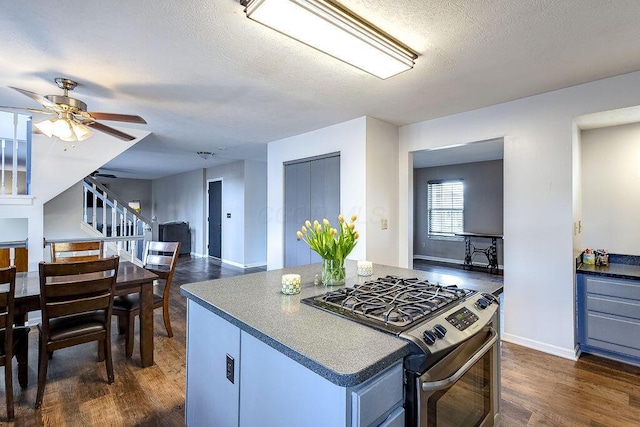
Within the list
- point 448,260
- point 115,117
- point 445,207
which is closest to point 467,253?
point 448,260

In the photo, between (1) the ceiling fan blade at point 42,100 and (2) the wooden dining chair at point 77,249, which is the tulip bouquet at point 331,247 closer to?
(1) the ceiling fan blade at point 42,100

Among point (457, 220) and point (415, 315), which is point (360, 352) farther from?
point (457, 220)

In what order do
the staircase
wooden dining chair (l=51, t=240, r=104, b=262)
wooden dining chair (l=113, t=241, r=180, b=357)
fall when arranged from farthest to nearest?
1. the staircase
2. wooden dining chair (l=51, t=240, r=104, b=262)
3. wooden dining chair (l=113, t=241, r=180, b=357)

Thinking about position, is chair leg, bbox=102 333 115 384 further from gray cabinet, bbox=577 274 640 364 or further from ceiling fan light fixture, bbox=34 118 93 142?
gray cabinet, bbox=577 274 640 364

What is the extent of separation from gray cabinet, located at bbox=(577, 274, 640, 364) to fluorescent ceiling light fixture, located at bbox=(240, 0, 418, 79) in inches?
96.2

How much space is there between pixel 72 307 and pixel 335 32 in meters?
2.37

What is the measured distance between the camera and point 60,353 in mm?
2678

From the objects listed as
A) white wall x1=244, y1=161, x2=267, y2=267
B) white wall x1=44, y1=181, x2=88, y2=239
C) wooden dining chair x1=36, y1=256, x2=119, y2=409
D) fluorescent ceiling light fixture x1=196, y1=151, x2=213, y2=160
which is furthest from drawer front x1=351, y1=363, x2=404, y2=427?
white wall x1=244, y1=161, x2=267, y2=267

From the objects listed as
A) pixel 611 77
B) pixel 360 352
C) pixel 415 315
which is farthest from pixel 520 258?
pixel 360 352

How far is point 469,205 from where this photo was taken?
7055 millimetres

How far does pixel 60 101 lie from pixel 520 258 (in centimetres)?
420

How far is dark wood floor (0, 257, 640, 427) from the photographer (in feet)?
6.14

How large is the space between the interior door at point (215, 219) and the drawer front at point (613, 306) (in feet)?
22.2

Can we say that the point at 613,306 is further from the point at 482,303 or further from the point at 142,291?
the point at 142,291
